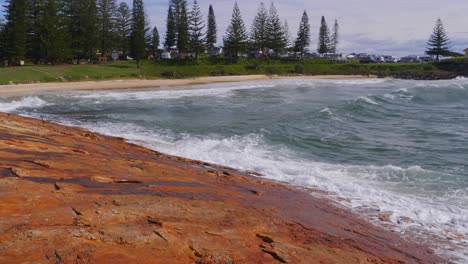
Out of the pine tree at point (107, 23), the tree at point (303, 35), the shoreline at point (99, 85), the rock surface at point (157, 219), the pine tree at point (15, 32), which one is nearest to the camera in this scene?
the rock surface at point (157, 219)

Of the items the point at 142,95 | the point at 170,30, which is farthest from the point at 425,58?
the point at 142,95

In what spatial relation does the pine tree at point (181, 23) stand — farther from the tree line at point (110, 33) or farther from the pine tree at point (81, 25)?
the pine tree at point (81, 25)

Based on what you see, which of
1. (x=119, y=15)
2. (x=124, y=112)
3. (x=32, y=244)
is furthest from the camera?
(x=119, y=15)

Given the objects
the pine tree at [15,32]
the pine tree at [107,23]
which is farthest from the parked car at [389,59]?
the pine tree at [15,32]

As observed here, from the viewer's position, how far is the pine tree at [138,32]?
68562 millimetres

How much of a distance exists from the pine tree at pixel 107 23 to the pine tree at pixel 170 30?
12.7m

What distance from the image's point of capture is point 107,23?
231 ft

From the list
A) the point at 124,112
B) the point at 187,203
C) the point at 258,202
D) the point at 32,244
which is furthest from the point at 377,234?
the point at 124,112

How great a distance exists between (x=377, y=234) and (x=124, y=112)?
65.6ft

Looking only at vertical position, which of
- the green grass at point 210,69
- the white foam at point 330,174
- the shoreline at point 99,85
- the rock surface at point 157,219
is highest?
the green grass at point 210,69

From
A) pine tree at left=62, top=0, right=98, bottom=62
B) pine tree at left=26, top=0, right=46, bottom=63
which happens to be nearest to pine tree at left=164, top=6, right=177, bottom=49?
pine tree at left=62, top=0, right=98, bottom=62

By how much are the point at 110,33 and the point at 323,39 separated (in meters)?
49.1

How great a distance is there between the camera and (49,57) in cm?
5756

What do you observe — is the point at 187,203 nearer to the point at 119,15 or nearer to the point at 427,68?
the point at 119,15
